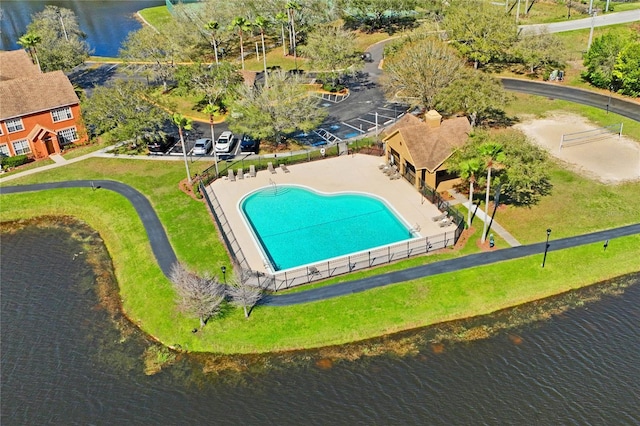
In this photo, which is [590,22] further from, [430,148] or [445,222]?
[445,222]

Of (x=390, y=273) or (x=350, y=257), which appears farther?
(x=350, y=257)

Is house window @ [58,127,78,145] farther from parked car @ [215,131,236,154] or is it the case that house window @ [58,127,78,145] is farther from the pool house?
the pool house

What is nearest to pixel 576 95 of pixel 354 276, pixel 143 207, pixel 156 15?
pixel 354 276

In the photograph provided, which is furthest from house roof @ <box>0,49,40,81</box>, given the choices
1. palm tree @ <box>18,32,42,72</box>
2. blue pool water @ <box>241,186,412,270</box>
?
blue pool water @ <box>241,186,412,270</box>

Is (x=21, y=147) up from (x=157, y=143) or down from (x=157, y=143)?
up

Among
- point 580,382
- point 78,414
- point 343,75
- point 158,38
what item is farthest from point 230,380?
point 158,38

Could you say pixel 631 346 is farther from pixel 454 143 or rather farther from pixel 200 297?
pixel 200 297

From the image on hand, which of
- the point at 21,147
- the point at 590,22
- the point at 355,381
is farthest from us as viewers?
the point at 590,22

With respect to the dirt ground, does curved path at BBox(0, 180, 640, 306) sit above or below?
below
